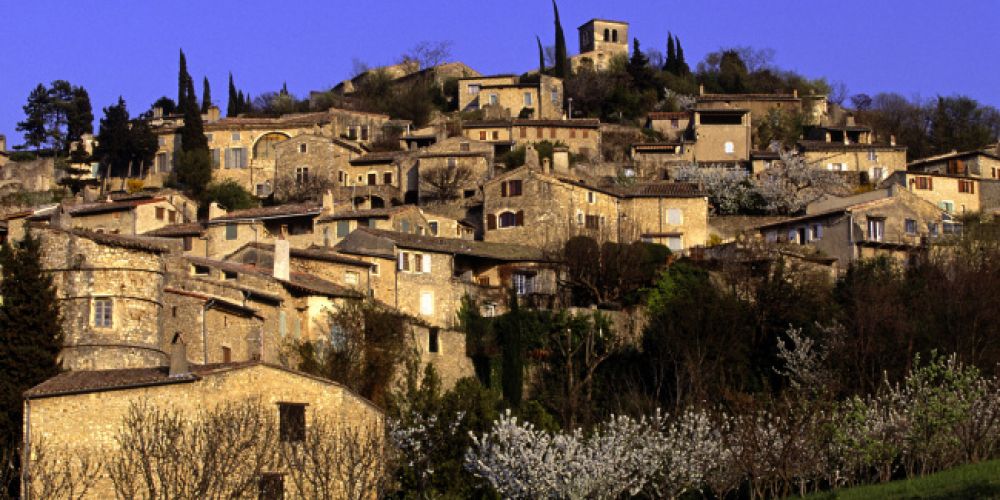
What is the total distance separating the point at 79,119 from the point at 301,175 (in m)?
26.2

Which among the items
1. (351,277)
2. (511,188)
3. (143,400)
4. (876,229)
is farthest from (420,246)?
(143,400)

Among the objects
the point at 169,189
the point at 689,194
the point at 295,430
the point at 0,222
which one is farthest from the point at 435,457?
the point at 169,189

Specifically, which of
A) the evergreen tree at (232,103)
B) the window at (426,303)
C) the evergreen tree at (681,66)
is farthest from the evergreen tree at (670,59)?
the window at (426,303)

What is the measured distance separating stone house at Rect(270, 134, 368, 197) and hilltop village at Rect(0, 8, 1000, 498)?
138 mm

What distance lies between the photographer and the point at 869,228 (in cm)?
7338

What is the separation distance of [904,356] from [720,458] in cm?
1708

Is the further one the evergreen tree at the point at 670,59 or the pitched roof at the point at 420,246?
the evergreen tree at the point at 670,59

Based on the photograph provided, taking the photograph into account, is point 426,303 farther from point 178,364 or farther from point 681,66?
point 681,66

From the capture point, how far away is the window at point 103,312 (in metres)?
45.8

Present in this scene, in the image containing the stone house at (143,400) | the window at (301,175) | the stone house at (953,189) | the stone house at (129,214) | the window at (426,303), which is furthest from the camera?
the window at (301,175)

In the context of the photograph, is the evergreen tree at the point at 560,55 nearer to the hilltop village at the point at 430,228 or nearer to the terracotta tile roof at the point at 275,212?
the hilltop village at the point at 430,228

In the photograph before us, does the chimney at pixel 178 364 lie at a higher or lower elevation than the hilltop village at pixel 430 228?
lower

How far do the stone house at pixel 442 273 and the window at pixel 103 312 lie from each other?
17.7 m

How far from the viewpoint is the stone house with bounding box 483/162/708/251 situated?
74188mm
